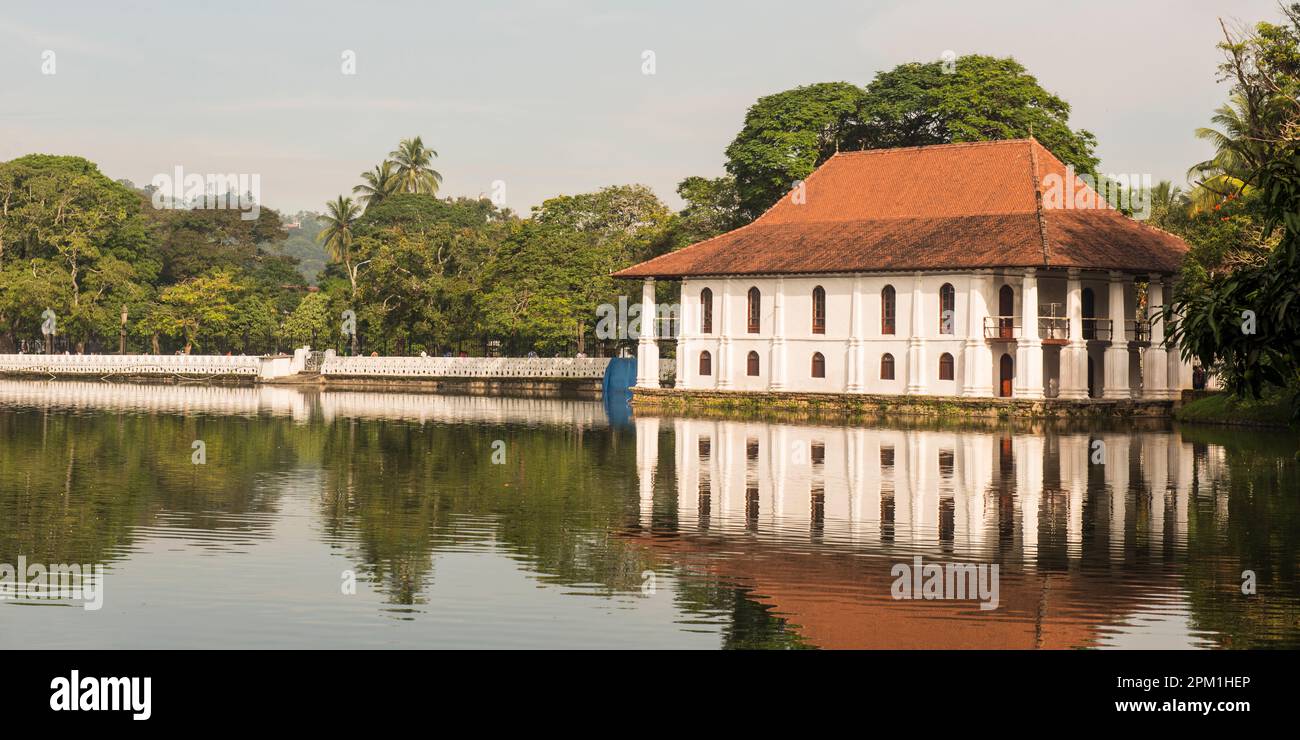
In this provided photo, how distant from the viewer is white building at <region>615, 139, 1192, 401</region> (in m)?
56.8

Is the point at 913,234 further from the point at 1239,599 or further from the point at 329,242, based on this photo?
the point at 329,242

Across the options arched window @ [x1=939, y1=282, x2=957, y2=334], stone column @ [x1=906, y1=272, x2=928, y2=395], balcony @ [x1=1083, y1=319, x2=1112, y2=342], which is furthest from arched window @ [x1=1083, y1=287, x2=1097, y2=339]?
stone column @ [x1=906, y1=272, x2=928, y2=395]

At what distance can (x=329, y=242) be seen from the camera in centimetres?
12169

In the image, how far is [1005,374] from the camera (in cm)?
5819

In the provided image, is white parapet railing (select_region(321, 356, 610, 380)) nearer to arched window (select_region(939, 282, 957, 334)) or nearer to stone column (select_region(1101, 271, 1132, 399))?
arched window (select_region(939, 282, 957, 334))

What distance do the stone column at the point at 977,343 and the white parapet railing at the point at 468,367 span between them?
23040mm

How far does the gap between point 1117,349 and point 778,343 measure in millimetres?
12552

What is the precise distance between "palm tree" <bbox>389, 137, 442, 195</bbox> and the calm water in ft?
295

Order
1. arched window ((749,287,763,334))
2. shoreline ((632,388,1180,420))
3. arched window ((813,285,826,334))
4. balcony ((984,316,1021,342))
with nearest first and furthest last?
1. shoreline ((632,388,1180,420))
2. balcony ((984,316,1021,342))
3. arched window ((813,285,826,334))
4. arched window ((749,287,763,334))

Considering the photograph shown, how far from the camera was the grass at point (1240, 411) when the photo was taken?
48469mm

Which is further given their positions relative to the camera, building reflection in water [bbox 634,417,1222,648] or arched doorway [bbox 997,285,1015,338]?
arched doorway [bbox 997,285,1015,338]

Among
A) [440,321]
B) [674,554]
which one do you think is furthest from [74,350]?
[674,554]

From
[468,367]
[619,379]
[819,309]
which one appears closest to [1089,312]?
[819,309]
